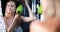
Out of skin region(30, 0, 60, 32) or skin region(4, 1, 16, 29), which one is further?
skin region(4, 1, 16, 29)

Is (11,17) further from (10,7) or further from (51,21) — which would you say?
(51,21)

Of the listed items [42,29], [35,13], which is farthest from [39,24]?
[35,13]

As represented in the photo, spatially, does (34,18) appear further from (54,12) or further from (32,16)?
(54,12)

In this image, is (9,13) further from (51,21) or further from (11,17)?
(51,21)

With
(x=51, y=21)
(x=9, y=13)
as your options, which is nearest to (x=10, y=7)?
(x=9, y=13)

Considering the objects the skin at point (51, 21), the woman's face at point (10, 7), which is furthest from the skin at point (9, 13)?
the skin at point (51, 21)

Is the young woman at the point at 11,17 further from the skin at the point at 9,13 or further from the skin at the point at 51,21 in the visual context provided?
the skin at the point at 51,21

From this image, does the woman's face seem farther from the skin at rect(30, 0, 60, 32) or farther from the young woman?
the skin at rect(30, 0, 60, 32)

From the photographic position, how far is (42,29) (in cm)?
55

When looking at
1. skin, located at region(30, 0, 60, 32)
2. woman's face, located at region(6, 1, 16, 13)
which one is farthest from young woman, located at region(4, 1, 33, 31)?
skin, located at region(30, 0, 60, 32)

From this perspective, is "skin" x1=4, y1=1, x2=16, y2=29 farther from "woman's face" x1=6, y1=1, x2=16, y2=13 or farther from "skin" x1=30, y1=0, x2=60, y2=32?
"skin" x1=30, y1=0, x2=60, y2=32

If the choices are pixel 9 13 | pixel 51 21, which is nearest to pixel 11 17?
pixel 9 13

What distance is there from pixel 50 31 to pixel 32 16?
477 millimetres

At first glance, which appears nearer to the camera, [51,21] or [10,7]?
[51,21]
